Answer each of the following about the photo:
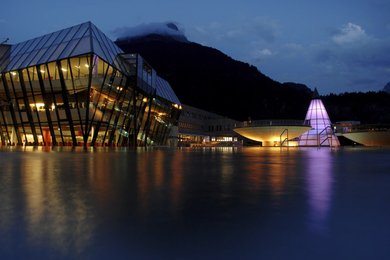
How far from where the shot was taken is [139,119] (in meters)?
47.5

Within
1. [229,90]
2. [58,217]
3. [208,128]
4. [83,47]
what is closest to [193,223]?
[58,217]

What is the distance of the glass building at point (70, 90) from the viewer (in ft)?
120

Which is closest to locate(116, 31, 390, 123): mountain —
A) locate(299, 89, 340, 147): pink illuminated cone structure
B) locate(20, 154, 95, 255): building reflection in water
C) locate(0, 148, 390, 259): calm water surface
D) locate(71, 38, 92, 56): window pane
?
locate(299, 89, 340, 147): pink illuminated cone structure

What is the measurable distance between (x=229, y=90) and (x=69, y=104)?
121517 millimetres

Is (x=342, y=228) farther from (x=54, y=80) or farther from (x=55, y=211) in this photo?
(x=54, y=80)

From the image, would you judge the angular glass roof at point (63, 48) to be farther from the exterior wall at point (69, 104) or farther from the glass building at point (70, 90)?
the exterior wall at point (69, 104)

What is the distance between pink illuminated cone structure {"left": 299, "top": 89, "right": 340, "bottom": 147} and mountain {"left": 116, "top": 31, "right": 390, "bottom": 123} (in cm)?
7726

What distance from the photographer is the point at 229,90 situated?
154625 millimetres

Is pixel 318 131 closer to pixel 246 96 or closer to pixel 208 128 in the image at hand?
pixel 208 128

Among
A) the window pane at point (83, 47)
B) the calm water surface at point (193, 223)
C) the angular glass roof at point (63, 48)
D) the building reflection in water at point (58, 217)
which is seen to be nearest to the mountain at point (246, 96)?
the angular glass roof at point (63, 48)

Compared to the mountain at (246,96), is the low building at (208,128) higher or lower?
lower

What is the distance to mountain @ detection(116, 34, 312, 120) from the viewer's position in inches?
5920

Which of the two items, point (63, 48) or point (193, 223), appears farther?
point (63, 48)

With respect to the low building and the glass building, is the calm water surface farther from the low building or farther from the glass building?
the low building
